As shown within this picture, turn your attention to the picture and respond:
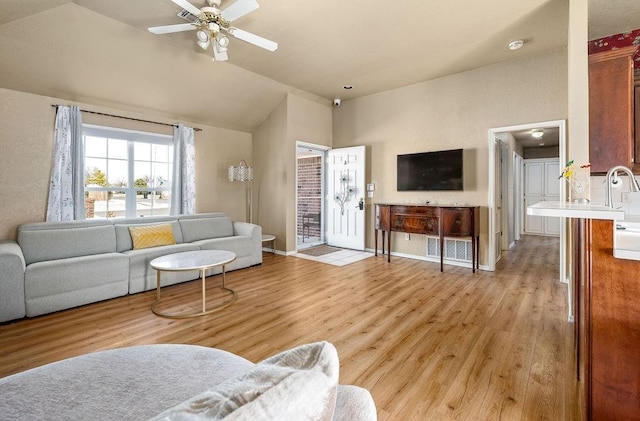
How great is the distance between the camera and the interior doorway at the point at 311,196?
20.9 ft

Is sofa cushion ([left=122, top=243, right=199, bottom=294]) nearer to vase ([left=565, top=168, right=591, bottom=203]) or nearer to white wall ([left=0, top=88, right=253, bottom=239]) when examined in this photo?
white wall ([left=0, top=88, right=253, bottom=239])

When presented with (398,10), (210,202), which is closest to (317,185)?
(210,202)

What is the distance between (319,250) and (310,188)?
1871 millimetres

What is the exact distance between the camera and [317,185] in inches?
267

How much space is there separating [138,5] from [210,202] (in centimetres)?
306

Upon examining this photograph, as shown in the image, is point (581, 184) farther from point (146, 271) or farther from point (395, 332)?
point (146, 271)

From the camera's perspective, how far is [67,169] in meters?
3.63

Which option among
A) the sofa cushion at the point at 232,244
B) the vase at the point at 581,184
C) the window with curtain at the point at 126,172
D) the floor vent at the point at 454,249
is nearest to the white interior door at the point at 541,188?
the floor vent at the point at 454,249

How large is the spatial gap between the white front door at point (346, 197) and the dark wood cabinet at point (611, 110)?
3.29 m

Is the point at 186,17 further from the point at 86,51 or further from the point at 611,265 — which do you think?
the point at 611,265

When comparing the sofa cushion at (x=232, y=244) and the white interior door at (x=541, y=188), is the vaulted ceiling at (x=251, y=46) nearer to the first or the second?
the sofa cushion at (x=232, y=244)

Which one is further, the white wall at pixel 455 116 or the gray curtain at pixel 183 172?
the gray curtain at pixel 183 172

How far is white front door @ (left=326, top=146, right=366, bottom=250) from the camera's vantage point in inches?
219

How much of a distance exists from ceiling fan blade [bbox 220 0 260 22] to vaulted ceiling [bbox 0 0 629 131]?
1.34ft
